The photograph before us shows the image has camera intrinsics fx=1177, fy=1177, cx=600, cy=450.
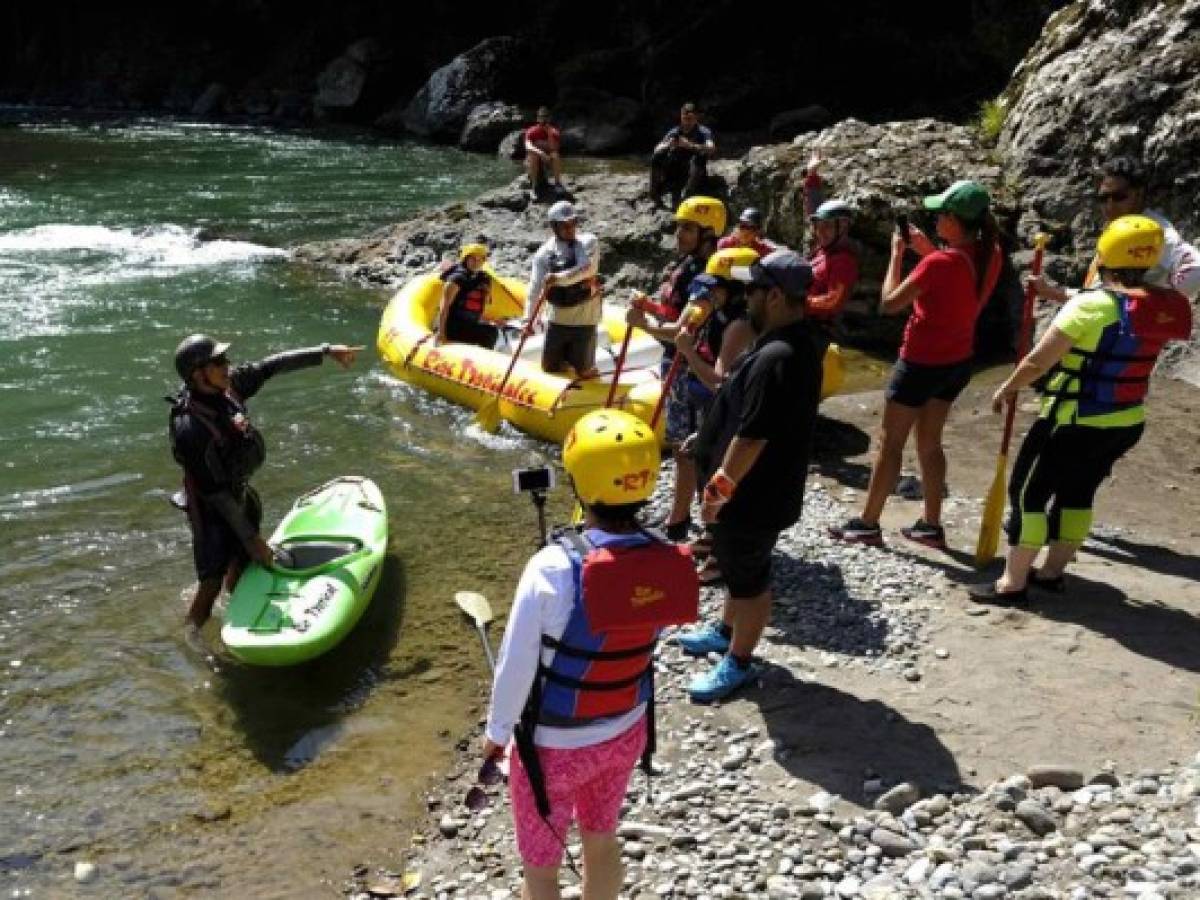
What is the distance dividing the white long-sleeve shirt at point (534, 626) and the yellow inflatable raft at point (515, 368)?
4.79m

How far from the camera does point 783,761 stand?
435 centimetres

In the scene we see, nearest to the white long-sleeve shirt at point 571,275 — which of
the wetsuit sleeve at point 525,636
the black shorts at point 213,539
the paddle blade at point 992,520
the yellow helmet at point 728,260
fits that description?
the yellow helmet at point 728,260

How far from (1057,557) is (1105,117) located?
589 cm

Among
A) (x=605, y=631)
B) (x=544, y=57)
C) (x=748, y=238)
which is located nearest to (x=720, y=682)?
(x=605, y=631)

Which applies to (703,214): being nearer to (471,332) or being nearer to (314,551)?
(314,551)

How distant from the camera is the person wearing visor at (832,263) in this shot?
6.50m

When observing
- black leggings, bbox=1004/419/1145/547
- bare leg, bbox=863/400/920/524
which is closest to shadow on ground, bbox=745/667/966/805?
black leggings, bbox=1004/419/1145/547

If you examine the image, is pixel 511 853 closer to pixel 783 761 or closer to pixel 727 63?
pixel 783 761

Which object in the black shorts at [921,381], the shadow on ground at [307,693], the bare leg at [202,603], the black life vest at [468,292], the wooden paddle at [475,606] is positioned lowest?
the shadow on ground at [307,693]

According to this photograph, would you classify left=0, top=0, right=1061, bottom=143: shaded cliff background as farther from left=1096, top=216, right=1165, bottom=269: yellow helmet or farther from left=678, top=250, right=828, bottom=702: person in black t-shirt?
left=678, top=250, right=828, bottom=702: person in black t-shirt

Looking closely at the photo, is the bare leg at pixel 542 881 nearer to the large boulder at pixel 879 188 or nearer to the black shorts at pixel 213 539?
the black shorts at pixel 213 539

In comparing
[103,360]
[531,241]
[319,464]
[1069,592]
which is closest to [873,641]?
[1069,592]

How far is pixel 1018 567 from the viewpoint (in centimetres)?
523

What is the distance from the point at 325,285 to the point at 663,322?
840 centimetres
